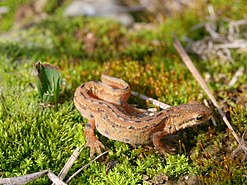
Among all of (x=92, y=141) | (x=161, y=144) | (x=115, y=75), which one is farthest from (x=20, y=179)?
(x=115, y=75)

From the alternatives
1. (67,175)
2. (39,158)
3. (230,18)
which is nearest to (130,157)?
(67,175)

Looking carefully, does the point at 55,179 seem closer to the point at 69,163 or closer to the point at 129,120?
the point at 69,163

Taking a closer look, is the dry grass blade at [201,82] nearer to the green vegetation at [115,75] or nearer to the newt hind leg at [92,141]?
the green vegetation at [115,75]

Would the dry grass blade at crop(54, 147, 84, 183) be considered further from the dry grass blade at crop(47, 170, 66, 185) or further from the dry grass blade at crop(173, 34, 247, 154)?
the dry grass blade at crop(173, 34, 247, 154)

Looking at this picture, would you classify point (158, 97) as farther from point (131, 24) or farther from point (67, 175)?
point (131, 24)

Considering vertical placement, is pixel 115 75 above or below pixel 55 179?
above

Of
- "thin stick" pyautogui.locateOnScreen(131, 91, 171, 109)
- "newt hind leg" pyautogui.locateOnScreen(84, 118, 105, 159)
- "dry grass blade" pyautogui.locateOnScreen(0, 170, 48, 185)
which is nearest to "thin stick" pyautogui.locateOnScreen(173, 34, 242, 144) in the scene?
"thin stick" pyautogui.locateOnScreen(131, 91, 171, 109)

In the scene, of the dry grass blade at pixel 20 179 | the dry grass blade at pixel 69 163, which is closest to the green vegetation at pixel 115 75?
the dry grass blade at pixel 69 163
